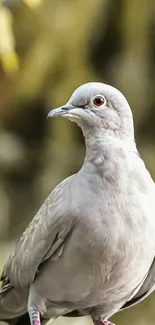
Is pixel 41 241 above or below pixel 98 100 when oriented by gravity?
below

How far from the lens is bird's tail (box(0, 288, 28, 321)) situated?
3.66ft

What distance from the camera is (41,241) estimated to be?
1025 mm

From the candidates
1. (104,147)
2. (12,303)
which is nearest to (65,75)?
(12,303)

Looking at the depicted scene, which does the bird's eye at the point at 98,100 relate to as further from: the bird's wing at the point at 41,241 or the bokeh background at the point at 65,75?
the bokeh background at the point at 65,75

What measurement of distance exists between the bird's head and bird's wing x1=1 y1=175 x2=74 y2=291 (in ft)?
0.37

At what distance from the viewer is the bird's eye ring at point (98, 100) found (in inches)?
A: 37.7

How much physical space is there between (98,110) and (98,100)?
0.05ft

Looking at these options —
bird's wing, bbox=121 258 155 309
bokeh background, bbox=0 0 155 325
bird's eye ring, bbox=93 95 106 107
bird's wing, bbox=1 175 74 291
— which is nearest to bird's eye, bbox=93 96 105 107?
bird's eye ring, bbox=93 95 106 107

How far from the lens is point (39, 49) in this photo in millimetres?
2361

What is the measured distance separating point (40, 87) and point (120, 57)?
278 mm

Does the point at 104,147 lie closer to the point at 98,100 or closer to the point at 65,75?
the point at 98,100

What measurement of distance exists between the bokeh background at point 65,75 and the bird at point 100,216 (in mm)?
1342

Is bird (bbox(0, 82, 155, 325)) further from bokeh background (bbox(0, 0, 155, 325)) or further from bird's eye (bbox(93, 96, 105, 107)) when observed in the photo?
bokeh background (bbox(0, 0, 155, 325))

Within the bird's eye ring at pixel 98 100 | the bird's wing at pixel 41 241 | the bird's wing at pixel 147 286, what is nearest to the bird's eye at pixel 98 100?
the bird's eye ring at pixel 98 100
